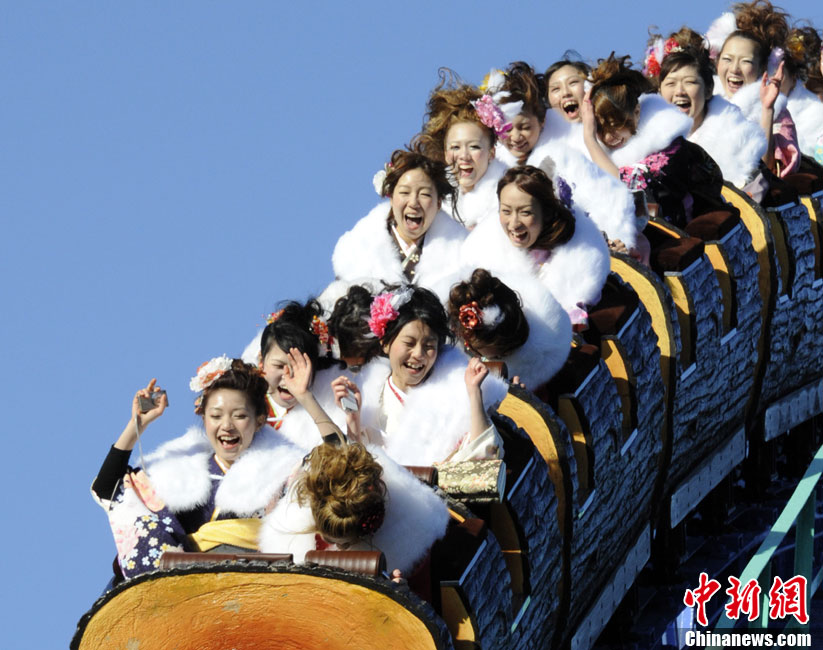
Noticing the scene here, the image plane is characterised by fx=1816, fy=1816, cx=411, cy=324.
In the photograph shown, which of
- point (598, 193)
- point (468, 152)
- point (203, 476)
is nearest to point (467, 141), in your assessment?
point (468, 152)

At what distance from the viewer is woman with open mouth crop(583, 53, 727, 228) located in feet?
23.5

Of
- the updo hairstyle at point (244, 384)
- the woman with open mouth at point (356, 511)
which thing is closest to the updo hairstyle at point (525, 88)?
the updo hairstyle at point (244, 384)

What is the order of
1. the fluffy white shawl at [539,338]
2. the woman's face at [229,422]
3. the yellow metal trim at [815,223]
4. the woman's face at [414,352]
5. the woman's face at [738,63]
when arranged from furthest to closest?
the woman's face at [738,63] → the yellow metal trim at [815,223] → the fluffy white shawl at [539,338] → the woman's face at [414,352] → the woman's face at [229,422]

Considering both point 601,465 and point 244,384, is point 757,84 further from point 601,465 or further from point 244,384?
point 244,384

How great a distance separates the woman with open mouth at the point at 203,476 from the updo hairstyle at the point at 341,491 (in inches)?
15.1

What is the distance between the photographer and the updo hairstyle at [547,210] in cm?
598

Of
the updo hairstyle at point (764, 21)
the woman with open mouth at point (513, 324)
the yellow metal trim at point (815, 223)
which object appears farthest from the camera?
the updo hairstyle at point (764, 21)

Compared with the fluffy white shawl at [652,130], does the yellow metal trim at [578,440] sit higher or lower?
lower

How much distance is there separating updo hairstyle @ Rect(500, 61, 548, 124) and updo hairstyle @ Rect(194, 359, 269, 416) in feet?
8.09

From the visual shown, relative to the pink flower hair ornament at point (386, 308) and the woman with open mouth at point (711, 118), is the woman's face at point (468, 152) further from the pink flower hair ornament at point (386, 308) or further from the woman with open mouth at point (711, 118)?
the pink flower hair ornament at point (386, 308)

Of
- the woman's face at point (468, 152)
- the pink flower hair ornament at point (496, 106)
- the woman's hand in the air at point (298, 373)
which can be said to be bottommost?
the woman's hand in the air at point (298, 373)

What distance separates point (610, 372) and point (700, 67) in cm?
213

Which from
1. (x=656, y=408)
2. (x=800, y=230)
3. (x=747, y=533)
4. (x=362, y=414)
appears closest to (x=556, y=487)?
(x=362, y=414)

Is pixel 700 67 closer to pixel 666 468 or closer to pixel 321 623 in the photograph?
pixel 666 468
